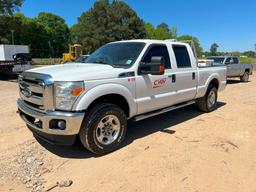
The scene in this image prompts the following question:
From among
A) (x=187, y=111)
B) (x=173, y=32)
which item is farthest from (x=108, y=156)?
(x=173, y=32)

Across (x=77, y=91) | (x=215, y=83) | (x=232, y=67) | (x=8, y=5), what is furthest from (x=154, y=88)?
(x=8, y=5)

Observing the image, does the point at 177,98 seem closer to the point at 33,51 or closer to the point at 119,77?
the point at 119,77

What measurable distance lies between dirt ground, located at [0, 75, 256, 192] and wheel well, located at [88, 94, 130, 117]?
70 centimetres

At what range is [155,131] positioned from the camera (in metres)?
5.33

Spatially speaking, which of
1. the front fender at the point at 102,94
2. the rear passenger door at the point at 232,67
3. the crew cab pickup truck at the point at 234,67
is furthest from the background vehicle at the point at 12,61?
the front fender at the point at 102,94

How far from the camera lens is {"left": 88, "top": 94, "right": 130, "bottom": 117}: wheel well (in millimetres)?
4139

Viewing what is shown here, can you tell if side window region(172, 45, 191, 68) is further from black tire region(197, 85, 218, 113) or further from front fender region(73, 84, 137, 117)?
front fender region(73, 84, 137, 117)

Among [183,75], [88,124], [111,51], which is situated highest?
[111,51]

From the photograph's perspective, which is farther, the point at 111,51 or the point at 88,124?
the point at 111,51

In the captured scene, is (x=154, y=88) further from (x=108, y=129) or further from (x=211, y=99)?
(x=211, y=99)

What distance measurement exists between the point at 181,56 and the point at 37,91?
345 cm

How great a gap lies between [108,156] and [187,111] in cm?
378

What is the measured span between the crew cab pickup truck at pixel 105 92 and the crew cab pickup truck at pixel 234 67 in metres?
9.77

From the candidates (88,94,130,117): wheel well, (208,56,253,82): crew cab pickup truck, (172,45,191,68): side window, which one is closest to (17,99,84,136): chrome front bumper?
(88,94,130,117): wheel well
